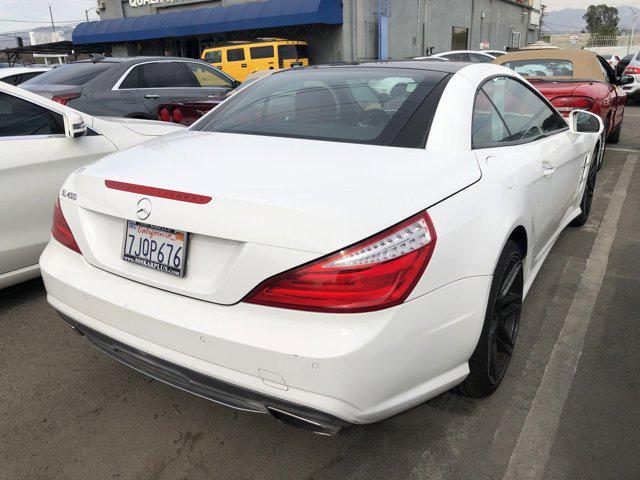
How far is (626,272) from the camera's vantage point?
3.88m

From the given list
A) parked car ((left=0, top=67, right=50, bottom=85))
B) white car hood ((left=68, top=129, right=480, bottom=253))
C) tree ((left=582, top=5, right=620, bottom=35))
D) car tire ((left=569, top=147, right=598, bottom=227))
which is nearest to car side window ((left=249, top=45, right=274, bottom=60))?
parked car ((left=0, top=67, right=50, bottom=85))

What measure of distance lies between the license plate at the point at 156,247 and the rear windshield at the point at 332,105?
851 mm

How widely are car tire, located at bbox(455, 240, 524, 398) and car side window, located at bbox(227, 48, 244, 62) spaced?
19395mm

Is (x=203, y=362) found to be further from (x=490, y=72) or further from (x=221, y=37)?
(x=221, y=37)

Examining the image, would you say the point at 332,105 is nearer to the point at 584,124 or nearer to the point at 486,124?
the point at 486,124

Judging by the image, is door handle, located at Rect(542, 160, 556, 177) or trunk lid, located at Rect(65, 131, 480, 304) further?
door handle, located at Rect(542, 160, 556, 177)

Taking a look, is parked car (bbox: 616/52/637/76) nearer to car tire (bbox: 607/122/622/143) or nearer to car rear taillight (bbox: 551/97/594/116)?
car tire (bbox: 607/122/622/143)

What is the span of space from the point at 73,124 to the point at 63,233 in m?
1.59

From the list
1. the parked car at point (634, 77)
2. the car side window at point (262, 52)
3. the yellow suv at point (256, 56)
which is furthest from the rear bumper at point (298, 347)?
the car side window at point (262, 52)

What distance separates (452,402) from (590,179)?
10.3 ft

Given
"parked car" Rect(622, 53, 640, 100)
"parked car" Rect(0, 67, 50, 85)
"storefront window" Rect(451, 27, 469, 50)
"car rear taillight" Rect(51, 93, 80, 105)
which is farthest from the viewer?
"storefront window" Rect(451, 27, 469, 50)

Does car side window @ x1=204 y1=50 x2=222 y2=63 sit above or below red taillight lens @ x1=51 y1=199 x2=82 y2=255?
above

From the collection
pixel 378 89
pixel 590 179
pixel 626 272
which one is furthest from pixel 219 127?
pixel 590 179

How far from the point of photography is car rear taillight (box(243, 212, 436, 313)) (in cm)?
163
